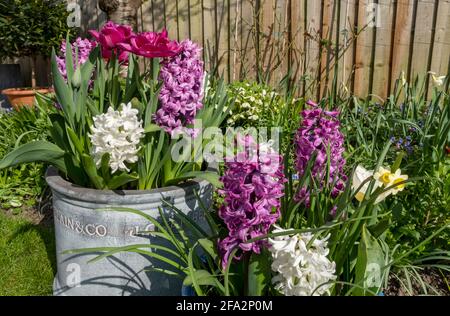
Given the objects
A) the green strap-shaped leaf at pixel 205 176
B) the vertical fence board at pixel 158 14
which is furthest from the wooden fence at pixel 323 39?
the green strap-shaped leaf at pixel 205 176

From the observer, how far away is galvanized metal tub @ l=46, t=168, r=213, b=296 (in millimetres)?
1832

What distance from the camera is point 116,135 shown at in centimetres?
173

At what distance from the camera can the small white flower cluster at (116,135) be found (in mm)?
1722

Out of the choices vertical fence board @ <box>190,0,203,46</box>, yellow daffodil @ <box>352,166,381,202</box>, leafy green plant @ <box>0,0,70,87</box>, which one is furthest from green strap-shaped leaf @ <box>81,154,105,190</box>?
leafy green plant @ <box>0,0,70,87</box>

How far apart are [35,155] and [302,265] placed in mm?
1220

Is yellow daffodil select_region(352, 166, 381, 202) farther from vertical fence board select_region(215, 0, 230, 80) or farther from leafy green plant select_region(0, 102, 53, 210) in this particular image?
vertical fence board select_region(215, 0, 230, 80)

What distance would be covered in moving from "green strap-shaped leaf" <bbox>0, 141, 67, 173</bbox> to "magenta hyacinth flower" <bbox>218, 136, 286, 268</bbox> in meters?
0.92

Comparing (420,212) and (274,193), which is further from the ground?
(274,193)

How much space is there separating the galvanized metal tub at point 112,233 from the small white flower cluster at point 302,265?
2.02ft

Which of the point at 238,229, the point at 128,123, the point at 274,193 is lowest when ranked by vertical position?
the point at 238,229

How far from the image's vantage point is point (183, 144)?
2.06 m

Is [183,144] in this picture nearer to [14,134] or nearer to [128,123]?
[128,123]

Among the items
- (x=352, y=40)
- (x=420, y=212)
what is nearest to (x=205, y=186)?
(x=420, y=212)
